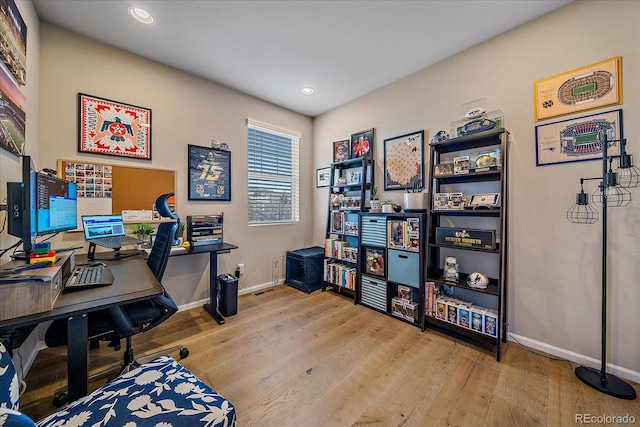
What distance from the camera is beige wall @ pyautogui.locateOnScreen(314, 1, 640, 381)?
169 centimetres

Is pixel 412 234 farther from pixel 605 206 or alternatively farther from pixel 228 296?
pixel 228 296

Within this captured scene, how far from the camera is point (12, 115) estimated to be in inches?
58.7

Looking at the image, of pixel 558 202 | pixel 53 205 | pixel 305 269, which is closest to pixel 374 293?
pixel 305 269

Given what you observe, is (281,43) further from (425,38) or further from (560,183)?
(560,183)

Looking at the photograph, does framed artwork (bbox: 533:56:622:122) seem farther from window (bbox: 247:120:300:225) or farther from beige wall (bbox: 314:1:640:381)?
window (bbox: 247:120:300:225)

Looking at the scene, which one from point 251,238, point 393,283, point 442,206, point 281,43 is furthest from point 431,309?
point 281,43

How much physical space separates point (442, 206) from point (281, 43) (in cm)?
214

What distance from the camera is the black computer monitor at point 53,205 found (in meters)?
1.33

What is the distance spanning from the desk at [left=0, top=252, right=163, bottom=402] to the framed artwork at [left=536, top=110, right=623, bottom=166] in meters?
2.85

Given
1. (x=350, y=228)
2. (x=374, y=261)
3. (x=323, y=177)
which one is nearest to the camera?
(x=374, y=261)

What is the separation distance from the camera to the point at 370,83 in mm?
3043

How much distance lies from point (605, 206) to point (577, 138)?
0.59 meters

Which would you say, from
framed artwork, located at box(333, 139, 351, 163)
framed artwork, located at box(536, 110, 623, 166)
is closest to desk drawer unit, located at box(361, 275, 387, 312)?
framed artwork, located at box(333, 139, 351, 163)

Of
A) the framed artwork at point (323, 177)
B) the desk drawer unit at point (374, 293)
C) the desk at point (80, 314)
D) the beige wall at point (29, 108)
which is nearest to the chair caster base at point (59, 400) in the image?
the desk at point (80, 314)
